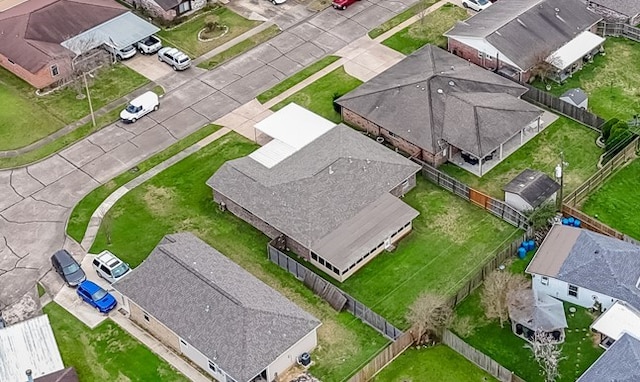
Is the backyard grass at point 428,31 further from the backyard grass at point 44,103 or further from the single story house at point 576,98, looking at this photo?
the backyard grass at point 44,103

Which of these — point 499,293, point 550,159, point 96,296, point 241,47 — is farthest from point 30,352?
point 550,159

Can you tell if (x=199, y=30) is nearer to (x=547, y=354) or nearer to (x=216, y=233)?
(x=216, y=233)

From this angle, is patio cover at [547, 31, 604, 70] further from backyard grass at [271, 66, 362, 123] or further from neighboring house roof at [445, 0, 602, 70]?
backyard grass at [271, 66, 362, 123]

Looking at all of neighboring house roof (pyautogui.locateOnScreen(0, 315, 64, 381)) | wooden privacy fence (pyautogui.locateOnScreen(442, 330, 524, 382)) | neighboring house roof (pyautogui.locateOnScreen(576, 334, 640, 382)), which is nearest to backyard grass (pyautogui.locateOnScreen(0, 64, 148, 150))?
neighboring house roof (pyautogui.locateOnScreen(0, 315, 64, 381))

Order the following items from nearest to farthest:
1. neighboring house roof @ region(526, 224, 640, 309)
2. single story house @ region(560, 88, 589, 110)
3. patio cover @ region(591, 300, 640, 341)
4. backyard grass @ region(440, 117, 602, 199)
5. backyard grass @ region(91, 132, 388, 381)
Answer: patio cover @ region(591, 300, 640, 341) < backyard grass @ region(91, 132, 388, 381) < neighboring house roof @ region(526, 224, 640, 309) < backyard grass @ region(440, 117, 602, 199) < single story house @ region(560, 88, 589, 110)

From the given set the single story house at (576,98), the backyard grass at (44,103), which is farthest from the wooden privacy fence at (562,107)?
the backyard grass at (44,103)
